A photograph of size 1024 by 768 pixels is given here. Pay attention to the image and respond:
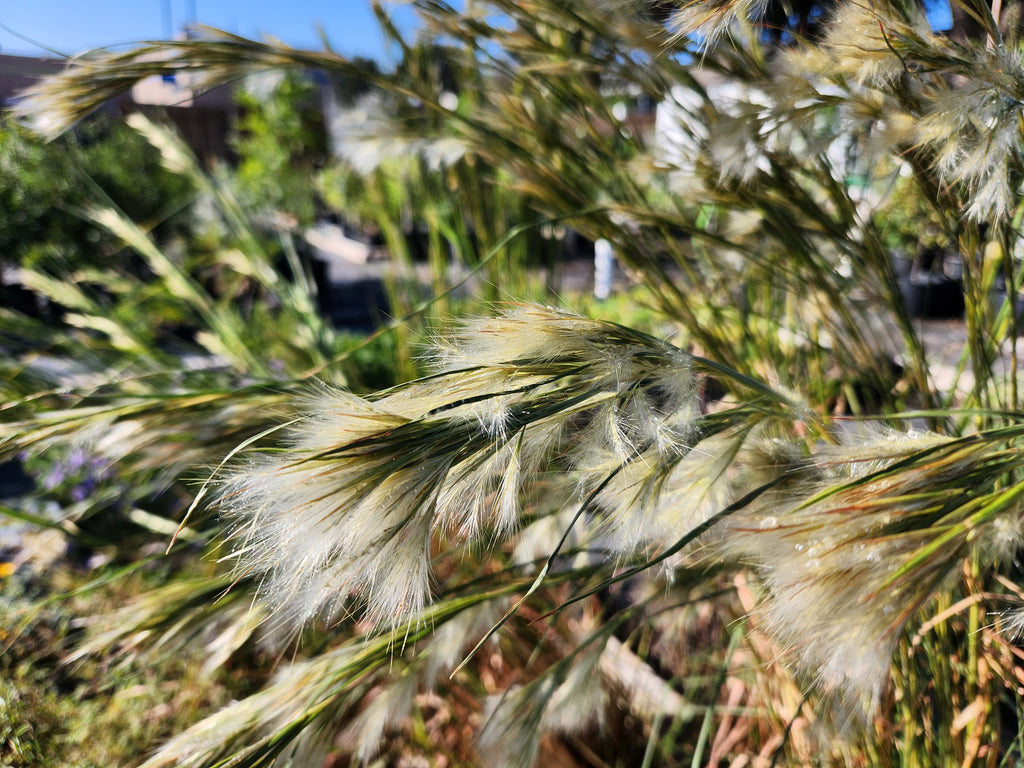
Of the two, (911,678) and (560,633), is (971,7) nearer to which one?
(911,678)

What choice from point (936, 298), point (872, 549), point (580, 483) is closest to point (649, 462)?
point (580, 483)

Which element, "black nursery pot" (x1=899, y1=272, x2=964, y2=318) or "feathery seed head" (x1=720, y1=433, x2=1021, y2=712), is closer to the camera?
"feathery seed head" (x1=720, y1=433, x2=1021, y2=712)

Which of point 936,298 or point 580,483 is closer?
point 580,483

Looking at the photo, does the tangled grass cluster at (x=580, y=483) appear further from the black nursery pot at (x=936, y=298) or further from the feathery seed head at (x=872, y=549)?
the black nursery pot at (x=936, y=298)

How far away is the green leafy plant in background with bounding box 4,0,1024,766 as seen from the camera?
0.54 metres

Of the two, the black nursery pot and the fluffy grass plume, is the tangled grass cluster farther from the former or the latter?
the black nursery pot

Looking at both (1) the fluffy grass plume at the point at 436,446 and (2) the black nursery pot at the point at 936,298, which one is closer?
(1) the fluffy grass plume at the point at 436,446

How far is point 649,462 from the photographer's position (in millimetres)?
639

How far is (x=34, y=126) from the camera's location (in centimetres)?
102

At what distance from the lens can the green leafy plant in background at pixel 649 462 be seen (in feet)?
1.77

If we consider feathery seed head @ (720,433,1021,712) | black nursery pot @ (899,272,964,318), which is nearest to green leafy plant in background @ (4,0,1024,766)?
feathery seed head @ (720,433,1021,712)

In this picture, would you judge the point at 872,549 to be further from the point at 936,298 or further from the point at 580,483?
the point at 936,298

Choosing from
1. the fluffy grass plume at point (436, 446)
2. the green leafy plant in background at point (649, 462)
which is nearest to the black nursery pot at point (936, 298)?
the green leafy plant in background at point (649, 462)

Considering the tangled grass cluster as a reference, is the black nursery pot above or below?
above
